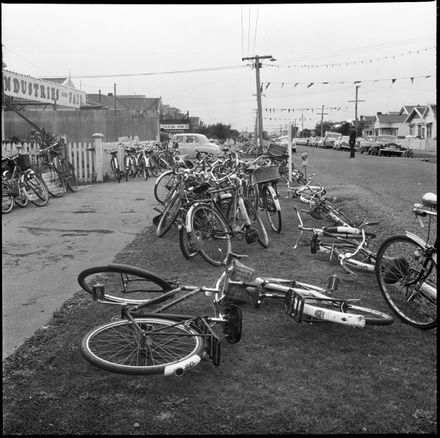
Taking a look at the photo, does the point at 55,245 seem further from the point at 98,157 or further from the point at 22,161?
the point at 98,157

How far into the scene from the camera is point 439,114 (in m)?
1.70

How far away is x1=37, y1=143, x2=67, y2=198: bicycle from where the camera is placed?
36.4ft

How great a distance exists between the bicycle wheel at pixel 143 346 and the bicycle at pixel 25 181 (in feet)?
21.8

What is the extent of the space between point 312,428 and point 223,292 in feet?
4.74

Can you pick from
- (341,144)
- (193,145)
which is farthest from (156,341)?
(341,144)

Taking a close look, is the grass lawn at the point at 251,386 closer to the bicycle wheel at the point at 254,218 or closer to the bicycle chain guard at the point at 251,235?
the bicycle chain guard at the point at 251,235

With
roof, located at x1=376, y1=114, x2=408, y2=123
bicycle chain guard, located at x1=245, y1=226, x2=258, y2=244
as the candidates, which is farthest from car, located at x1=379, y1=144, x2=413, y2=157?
roof, located at x1=376, y1=114, x2=408, y2=123

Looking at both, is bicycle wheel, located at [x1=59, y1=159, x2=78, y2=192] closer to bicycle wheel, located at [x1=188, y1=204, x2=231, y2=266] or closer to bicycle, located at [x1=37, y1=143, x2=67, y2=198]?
bicycle, located at [x1=37, y1=143, x2=67, y2=198]

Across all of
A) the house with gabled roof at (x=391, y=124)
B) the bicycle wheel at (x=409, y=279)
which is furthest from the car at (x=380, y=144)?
the house with gabled roof at (x=391, y=124)

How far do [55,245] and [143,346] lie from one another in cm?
375

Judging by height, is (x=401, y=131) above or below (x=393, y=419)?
above

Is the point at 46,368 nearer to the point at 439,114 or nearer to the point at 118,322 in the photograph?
the point at 118,322

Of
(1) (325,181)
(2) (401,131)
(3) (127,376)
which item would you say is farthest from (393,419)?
(2) (401,131)

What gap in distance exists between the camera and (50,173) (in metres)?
11.4
